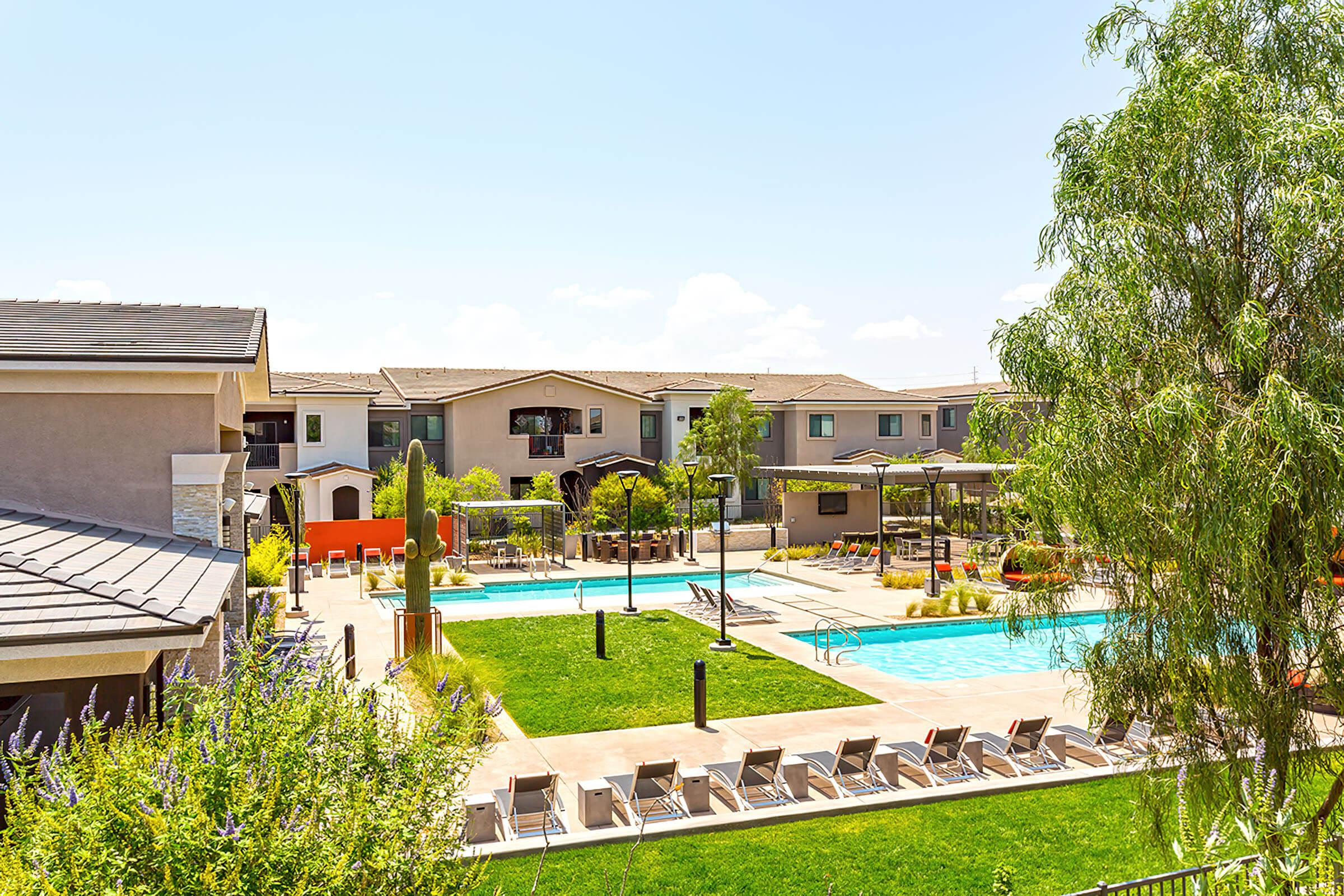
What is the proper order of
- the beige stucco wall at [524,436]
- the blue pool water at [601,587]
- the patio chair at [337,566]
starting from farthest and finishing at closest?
1. the beige stucco wall at [524,436]
2. the patio chair at [337,566]
3. the blue pool water at [601,587]

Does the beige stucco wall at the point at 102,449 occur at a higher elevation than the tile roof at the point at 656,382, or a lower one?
lower

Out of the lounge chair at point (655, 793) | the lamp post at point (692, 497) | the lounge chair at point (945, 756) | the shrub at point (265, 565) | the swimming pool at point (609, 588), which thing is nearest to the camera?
the lounge chair at point (655, 793)

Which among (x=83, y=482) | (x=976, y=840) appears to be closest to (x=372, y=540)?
(x=83, y=482)

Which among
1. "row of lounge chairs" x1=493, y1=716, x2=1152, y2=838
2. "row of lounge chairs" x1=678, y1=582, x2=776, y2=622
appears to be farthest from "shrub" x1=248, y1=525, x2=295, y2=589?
"row of lounge chairs" x1=493, y1=716, x2=1152, y2=838

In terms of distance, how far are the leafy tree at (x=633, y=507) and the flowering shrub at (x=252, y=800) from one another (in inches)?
1256

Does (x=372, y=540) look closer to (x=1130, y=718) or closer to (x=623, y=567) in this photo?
(x=623, y=567)

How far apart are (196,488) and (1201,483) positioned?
10079 mm

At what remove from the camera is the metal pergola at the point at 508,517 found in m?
32.3

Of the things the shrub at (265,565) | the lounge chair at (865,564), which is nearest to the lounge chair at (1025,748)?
the shrub at (265,565)

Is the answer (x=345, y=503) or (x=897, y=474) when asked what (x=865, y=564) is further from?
(x=345, y=503)

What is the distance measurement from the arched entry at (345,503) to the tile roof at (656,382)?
5185 millimetres

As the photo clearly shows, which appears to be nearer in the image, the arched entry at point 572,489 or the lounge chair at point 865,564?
the lounge chair at point 865,564

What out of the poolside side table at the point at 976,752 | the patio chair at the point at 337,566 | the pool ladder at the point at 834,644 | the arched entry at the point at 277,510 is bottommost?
the pool ladder at the point at 834,644

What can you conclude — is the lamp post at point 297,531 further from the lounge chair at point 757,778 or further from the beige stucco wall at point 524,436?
the lounge chair at point 757,778
